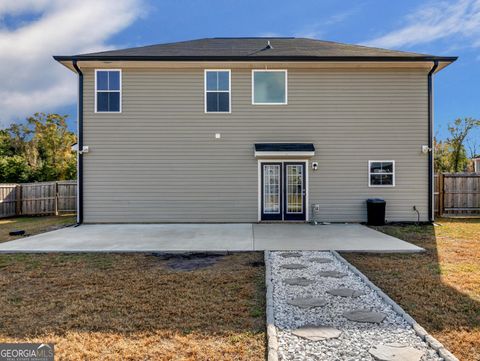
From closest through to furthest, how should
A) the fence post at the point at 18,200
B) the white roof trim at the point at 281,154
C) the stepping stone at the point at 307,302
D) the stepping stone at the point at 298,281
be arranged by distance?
the stepping stone at the point at 307,302 < the stepping stone at the point at 298,281 < the white roof trim at the point at 281,154 < the fence post at the point at 18,200

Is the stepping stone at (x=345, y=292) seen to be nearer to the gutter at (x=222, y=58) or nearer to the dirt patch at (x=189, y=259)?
the dirt patch at (x=189, y=259)

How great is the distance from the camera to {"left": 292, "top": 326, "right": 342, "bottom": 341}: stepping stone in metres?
2.92

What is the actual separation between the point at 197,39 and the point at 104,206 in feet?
24.8

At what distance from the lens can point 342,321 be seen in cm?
327

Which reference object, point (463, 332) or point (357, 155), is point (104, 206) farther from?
point (463, 332)

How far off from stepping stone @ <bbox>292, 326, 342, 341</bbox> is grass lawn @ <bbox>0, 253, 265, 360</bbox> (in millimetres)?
388

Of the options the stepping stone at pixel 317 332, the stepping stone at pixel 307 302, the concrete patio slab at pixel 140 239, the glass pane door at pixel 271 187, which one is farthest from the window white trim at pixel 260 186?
the stepping stone at pixel 317 332

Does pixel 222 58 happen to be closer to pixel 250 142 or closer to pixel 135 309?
pixel 250 142

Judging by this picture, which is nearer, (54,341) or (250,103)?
(54,341)

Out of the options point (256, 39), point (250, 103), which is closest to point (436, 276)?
point (250, 103)

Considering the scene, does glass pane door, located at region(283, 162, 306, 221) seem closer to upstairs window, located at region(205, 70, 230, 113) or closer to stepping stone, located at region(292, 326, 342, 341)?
upstairs window, located at region(205, 70, 230, 113)

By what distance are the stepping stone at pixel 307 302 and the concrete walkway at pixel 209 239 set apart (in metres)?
2.80

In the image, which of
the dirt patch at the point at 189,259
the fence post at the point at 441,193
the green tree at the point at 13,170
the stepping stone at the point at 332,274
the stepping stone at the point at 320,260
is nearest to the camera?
the stepping stone at the point at 332,274

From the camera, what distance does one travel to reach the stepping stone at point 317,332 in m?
2.92
